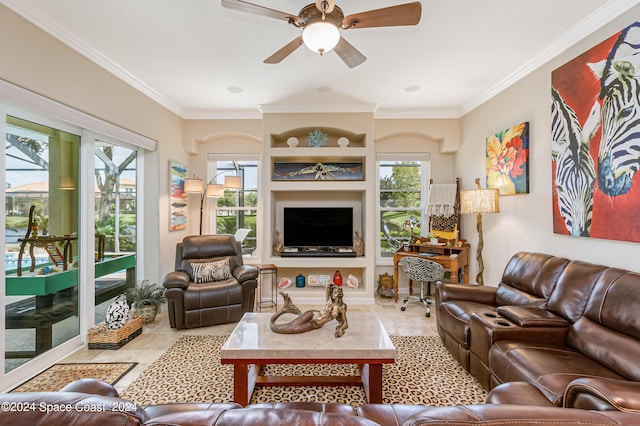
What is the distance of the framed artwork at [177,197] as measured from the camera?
4.11m

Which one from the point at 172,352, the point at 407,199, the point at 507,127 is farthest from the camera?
the point at 407,199

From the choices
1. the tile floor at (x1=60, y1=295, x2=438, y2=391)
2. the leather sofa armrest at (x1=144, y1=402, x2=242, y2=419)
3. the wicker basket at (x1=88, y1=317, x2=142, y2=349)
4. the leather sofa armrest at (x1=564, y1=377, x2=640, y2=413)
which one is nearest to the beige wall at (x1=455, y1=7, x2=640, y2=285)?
the tile floor at (x1=60, y1=295, x2=438, y2=391)

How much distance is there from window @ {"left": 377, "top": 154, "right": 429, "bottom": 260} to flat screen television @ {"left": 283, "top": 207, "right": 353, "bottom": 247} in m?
0.70

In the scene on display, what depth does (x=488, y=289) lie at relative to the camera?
282 centimetres

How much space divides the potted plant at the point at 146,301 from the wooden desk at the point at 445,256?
3.13 m

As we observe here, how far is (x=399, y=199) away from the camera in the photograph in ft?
15.8

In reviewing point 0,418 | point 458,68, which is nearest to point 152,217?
point 0,418

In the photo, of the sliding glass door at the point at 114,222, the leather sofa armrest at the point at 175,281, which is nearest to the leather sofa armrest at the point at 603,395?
the leather sofa armrest at the point at 175,281

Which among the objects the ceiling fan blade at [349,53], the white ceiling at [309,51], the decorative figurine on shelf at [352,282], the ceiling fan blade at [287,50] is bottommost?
the decorative figurine on shelf at [352,282]

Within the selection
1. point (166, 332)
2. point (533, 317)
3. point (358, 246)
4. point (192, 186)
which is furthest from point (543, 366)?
point (192, 186)

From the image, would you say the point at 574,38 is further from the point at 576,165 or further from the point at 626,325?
the point at 626,325

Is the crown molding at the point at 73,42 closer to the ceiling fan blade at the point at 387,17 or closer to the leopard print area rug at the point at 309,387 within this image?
the ceiling fan blade at the point at 387,17

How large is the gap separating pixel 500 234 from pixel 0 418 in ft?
13.2

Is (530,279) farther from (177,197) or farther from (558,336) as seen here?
(177,197)
